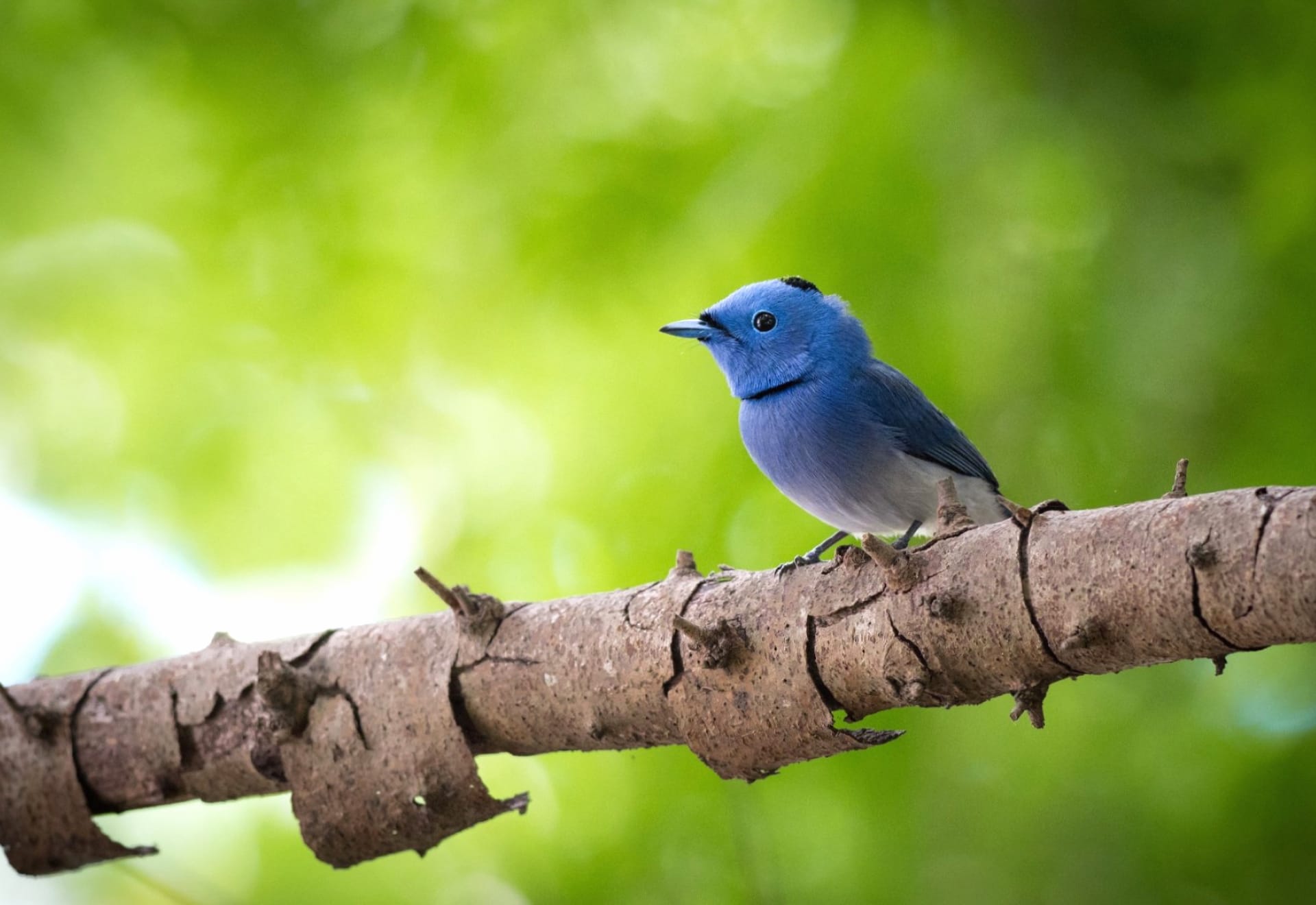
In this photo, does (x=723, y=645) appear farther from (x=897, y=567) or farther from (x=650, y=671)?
(x=897, y=567)

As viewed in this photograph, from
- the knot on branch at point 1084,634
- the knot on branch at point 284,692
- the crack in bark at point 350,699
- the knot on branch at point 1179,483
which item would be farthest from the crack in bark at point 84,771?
the knot on branch at point 1179,483

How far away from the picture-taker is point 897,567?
7.84 feet

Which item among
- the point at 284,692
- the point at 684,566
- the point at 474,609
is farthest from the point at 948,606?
the point at 284,692

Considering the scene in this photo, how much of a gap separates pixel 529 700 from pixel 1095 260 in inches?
96.7

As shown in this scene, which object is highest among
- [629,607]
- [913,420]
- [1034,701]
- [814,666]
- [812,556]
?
[913,420]

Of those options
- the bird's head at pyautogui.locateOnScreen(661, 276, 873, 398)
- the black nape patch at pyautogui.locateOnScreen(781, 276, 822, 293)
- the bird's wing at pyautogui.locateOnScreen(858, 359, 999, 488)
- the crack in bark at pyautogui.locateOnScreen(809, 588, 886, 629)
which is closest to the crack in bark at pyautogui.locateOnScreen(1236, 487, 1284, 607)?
the crack in bark at pyautogui.locateOnScreen(809, 588, 886, 629)

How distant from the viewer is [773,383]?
A: 389 cm

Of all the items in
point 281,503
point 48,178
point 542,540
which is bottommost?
point 542,540

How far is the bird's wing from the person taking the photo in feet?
12.3

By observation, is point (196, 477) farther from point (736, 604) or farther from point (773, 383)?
point (736, 604)

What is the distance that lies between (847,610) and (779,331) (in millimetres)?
1573

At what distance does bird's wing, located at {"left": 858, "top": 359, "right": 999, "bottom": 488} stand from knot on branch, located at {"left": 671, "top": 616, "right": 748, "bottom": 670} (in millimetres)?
1322

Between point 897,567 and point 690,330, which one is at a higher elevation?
point 690,330

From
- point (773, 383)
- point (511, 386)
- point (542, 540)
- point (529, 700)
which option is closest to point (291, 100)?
point (511, 386)
